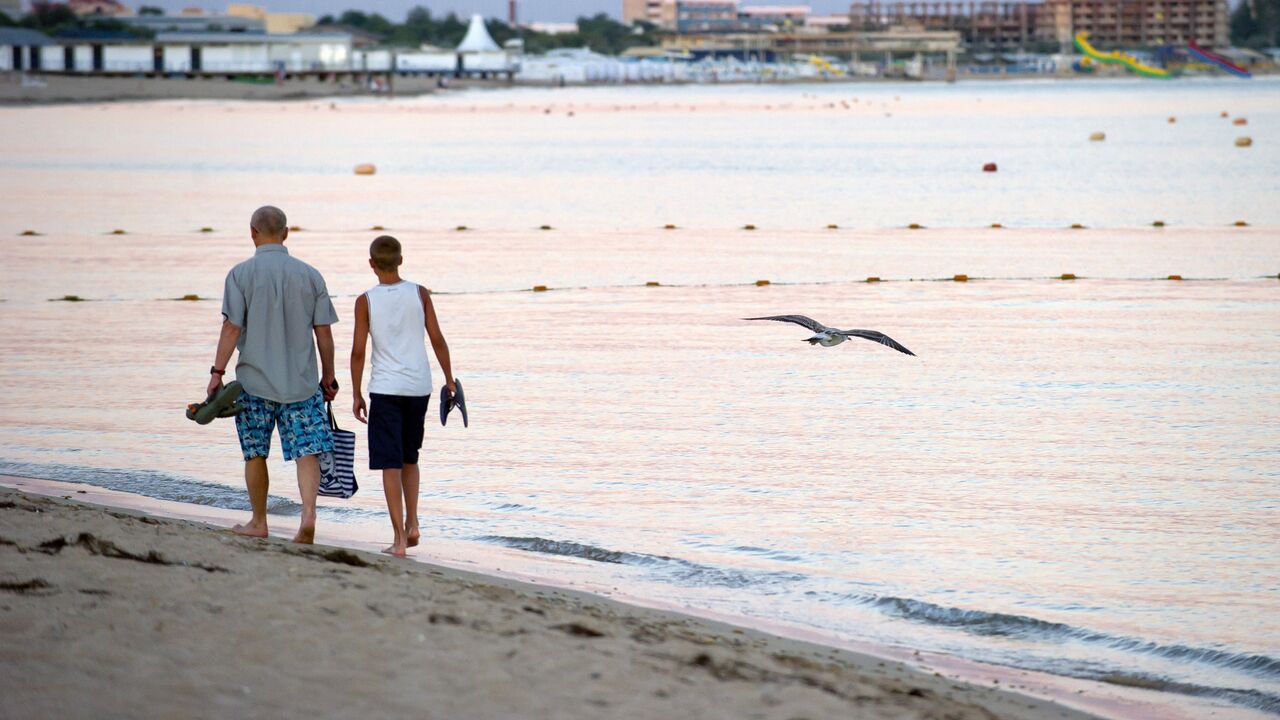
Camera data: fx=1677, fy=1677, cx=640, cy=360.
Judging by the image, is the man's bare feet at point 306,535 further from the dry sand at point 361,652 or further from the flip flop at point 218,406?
the dry sand at point 361,652

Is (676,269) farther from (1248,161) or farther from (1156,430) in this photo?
(1248,161)

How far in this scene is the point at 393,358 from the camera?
7293mm

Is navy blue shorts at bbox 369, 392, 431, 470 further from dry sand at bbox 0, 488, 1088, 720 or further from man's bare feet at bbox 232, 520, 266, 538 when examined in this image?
dry sand at bbox 0, 488, 1088, 720

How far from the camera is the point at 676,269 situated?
20.3 metres

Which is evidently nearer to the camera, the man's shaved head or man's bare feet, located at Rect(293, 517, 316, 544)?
the man's shaved head

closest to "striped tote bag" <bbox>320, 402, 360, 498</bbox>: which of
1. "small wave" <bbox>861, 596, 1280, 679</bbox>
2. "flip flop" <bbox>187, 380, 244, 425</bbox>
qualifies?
"flip flop" <bbox>187, 380, 244, 425</bbox>

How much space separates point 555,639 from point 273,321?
2314 mm

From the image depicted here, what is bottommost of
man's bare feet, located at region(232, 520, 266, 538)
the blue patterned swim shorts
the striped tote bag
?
man's bare feet, located at region(232, 520, 266, 538)

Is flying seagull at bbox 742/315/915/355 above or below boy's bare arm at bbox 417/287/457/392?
below

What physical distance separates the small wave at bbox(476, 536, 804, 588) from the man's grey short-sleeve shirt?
1388 mm

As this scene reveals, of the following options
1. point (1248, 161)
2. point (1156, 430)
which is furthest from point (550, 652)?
point (1248, 161)

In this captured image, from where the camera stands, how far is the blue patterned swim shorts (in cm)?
746

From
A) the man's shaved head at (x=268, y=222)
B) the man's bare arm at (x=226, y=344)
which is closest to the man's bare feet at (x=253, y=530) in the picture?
the man's bare arm at (x=226, y=344)

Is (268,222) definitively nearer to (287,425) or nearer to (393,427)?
(287,425)
